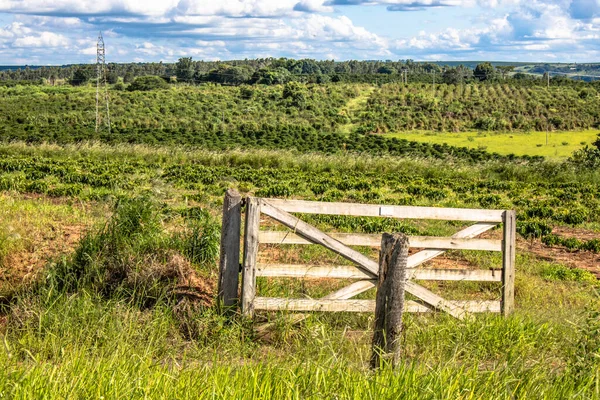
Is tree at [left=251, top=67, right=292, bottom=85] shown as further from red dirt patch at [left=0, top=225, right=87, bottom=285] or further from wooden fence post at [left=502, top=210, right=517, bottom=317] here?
wooden fence post at [left=502, top=210, right=517, bottom=317]

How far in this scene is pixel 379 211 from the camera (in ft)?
25.6

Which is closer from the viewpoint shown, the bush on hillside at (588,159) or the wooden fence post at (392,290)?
the wooden fence post at (392,290)

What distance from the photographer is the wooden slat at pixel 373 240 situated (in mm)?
7289

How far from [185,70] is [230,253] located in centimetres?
12498

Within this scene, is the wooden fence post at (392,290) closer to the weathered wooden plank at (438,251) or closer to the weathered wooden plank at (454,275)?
the weathered wooden plank at (454,275)

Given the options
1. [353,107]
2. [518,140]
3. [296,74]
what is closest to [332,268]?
[518,140]

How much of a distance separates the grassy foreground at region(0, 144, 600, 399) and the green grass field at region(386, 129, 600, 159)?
37716 mm

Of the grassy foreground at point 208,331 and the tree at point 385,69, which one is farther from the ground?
the tree at point 385,69

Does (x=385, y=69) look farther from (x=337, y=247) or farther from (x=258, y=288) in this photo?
(x=337, y=247)

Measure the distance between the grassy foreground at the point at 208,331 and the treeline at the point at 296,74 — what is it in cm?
8618

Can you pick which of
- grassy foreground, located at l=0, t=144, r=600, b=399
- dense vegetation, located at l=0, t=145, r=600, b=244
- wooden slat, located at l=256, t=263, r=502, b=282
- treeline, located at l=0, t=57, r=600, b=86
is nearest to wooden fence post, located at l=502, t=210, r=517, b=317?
grassy foreground, located at l=0, t=144, r=600, b=399

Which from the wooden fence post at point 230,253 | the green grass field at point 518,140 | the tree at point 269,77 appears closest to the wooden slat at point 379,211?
the wooden fence post at point 230,253

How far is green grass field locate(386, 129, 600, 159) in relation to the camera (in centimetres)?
5378

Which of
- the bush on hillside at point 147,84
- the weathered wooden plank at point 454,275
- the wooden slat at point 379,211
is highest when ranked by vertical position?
the bush on hillside at point 147,84
